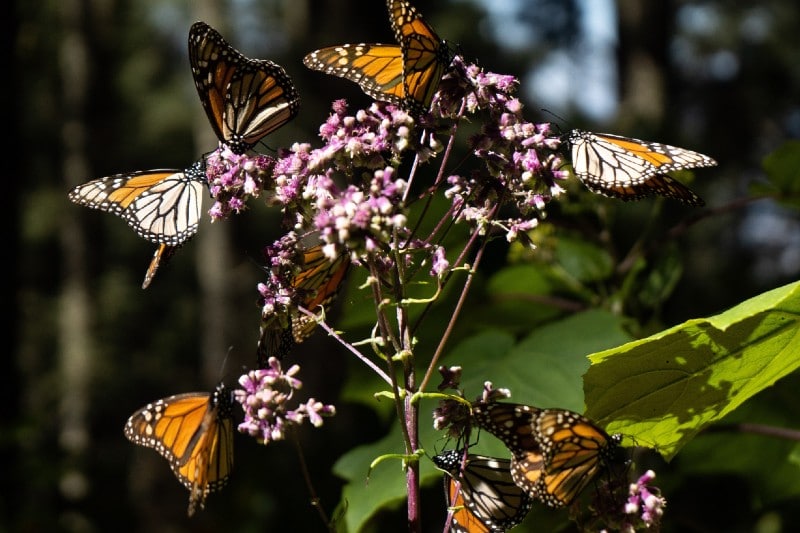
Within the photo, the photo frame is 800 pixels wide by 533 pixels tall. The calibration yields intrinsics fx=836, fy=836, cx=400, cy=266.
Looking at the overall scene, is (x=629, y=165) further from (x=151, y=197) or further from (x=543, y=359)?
(x=151, y=197)

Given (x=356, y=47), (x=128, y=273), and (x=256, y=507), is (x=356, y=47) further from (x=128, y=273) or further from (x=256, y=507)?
(x=128, y=273)

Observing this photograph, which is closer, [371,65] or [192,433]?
[371,65]

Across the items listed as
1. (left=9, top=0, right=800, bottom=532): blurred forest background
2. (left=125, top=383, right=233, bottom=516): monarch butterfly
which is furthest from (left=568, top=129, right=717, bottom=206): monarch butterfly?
(left=125, top=383, right=233, bottom=516): monarch butterfly

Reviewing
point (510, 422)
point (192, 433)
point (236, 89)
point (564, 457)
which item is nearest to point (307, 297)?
point (510, 422)

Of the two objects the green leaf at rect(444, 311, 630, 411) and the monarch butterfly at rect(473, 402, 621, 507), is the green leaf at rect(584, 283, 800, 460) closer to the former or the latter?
the monarch butterfly at rect(473, 402, 621, 507)

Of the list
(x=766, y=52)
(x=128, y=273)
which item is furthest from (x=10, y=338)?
(x=766, y=52)

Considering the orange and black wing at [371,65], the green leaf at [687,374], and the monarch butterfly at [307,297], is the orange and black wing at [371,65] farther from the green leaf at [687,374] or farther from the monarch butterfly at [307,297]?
the green leaf at [687,374]

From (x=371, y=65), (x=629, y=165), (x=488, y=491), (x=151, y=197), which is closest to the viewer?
(x=488, y=491)
